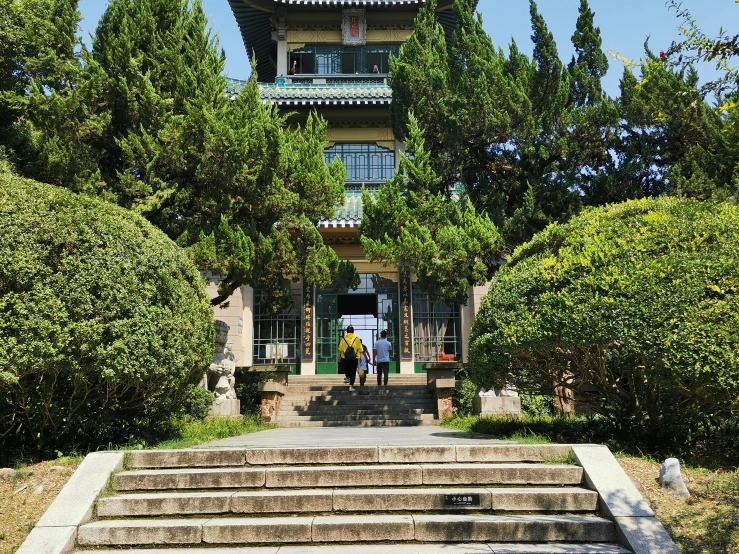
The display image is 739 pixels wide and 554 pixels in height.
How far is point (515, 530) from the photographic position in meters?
5.18

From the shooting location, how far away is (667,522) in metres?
5.15

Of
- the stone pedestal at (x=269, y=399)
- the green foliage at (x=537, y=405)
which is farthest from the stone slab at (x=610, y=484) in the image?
the stone pedestal at (x=269, y=399)

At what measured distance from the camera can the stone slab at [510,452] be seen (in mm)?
6316

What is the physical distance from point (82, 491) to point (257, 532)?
1.64 metres

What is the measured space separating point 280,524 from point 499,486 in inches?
77.1

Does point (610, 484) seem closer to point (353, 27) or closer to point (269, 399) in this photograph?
point (269, 399)

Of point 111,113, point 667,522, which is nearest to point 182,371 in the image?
point 667,522

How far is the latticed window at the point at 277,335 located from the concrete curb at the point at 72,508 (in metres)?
11.7

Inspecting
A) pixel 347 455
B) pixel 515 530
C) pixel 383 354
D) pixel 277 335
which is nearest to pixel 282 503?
pixel 347 455

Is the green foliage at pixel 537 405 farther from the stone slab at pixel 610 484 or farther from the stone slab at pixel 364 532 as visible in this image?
the stone slab at pixel 364 532

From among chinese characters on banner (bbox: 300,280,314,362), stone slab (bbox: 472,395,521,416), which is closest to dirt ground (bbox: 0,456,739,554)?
stone slab (bbox: 472,395,521,416)

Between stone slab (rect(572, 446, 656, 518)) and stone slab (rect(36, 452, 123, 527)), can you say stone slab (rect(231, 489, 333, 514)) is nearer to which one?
stone slab (rect(36, 452, 123, 527))

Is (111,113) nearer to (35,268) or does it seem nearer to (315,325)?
(35,268)

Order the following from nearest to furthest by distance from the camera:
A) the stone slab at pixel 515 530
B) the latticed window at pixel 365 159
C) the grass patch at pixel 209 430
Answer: the stone slab at pixel 515 530 < the grass patch at pixel 209 430 < the latticed window at pixel 365 159
